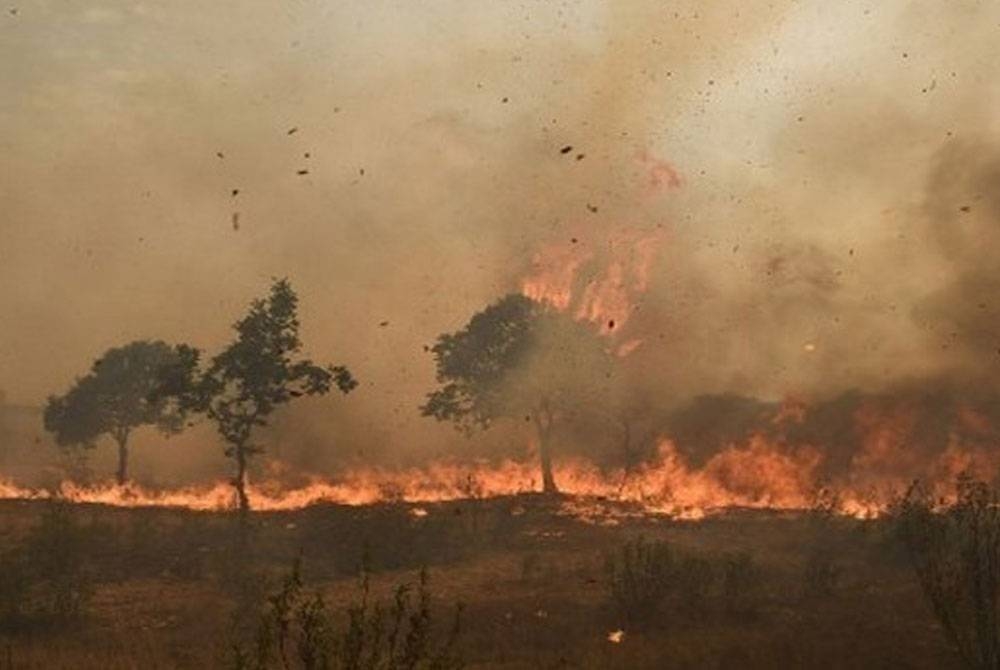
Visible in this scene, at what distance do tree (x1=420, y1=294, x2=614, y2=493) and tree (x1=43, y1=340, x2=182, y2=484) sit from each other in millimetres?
16841

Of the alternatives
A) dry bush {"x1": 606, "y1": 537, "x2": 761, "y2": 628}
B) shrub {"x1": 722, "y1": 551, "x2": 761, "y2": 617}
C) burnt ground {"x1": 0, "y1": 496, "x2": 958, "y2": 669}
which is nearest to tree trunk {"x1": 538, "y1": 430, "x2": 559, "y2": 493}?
burnt ground {"x1": 0, "y1": 496, "x2": 958, "y2": 669}

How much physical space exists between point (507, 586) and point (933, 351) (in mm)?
35920

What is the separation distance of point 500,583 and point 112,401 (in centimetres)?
3770

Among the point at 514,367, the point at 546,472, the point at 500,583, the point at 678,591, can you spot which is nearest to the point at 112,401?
the point at 514,367

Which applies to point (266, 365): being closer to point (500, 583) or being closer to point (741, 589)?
point (500, 583)

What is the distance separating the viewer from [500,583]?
24391 millimetres

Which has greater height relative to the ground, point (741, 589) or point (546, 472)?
point (546, 472)

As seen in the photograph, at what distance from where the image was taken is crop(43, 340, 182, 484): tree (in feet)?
178

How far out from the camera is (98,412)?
54.2 metres

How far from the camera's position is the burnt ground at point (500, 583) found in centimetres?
1502

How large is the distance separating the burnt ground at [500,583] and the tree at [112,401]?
1993 cm

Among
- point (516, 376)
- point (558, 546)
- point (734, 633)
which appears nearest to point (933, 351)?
point (516, 376)

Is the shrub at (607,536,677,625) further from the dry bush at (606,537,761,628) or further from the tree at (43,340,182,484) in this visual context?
the tree at (43,340,182,484)

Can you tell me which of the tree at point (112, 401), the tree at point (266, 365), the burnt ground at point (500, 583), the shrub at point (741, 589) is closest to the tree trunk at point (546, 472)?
the burnt ground at point (500, 583)
